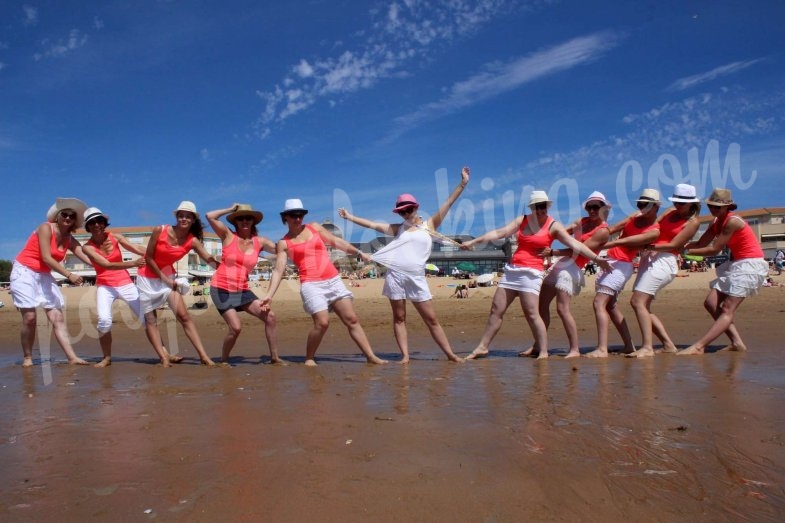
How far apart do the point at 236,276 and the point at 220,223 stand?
0.70 meters

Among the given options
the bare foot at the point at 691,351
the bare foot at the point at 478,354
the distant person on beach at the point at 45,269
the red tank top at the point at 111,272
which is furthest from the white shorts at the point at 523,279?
the distant person on beach at the point at 45,269

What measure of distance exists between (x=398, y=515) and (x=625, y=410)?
2240mm

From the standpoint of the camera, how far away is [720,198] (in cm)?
732

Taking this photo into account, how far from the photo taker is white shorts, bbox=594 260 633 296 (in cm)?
760

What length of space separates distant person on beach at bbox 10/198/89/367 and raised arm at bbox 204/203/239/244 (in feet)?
5.81

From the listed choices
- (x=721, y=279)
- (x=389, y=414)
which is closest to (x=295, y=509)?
(x=389, y=414)

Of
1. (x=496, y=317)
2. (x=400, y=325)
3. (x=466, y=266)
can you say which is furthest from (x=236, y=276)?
(x=466, y=266)

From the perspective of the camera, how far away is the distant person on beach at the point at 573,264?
7508mm

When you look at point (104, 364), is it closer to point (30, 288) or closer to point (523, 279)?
point (30, 288)

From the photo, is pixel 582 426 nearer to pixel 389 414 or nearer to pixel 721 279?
pixel 389 414

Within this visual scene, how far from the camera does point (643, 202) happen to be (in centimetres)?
740

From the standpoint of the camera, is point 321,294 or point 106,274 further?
point 106,274

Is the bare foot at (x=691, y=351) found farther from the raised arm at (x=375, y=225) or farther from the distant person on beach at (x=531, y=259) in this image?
the raised arm at (x=375, y=225)

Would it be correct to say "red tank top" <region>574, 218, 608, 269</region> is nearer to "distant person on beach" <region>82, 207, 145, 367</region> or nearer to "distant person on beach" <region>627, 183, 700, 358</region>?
"distant person on beach" <region>627, 183, 700, 358</region>
